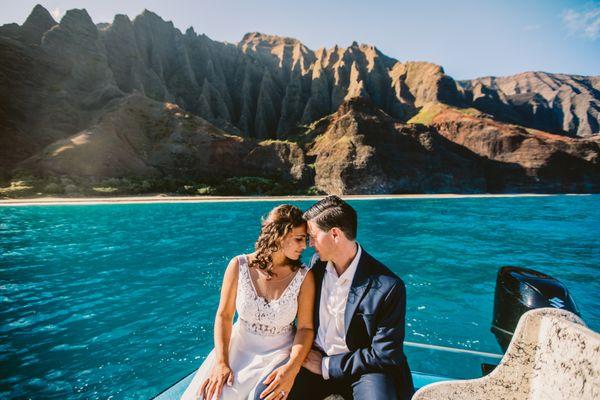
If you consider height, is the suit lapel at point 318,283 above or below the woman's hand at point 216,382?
above

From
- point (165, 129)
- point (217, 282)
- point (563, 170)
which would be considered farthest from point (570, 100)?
point (217, 282)

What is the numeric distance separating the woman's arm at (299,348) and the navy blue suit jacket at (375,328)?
25 cm

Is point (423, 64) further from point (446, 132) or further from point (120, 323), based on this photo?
point (120, 323)

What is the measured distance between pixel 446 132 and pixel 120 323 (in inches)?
2918

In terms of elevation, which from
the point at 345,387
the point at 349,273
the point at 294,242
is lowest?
the point at 345,387

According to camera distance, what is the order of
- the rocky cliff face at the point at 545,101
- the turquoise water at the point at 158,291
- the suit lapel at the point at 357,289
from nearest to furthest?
the suit lapel at the point at 357,289
the turquoise water at the point at 158,291
the rocky cliff face at the point at 545,101

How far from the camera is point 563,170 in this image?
58812 millimetres

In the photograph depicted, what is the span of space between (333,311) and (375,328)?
0.36 m

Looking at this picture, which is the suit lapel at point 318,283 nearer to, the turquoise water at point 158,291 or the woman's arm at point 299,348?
the woman's arm at point 299,348

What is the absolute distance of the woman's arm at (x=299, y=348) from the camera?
2189mm

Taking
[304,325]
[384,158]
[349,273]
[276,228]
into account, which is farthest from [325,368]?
[384,158]

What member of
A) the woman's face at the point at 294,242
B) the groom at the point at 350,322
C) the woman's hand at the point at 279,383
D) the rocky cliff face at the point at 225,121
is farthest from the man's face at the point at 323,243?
the rocky cliff face at the point at 225,121

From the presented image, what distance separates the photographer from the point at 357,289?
2.37 m

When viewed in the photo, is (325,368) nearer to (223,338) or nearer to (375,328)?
(375,328)
